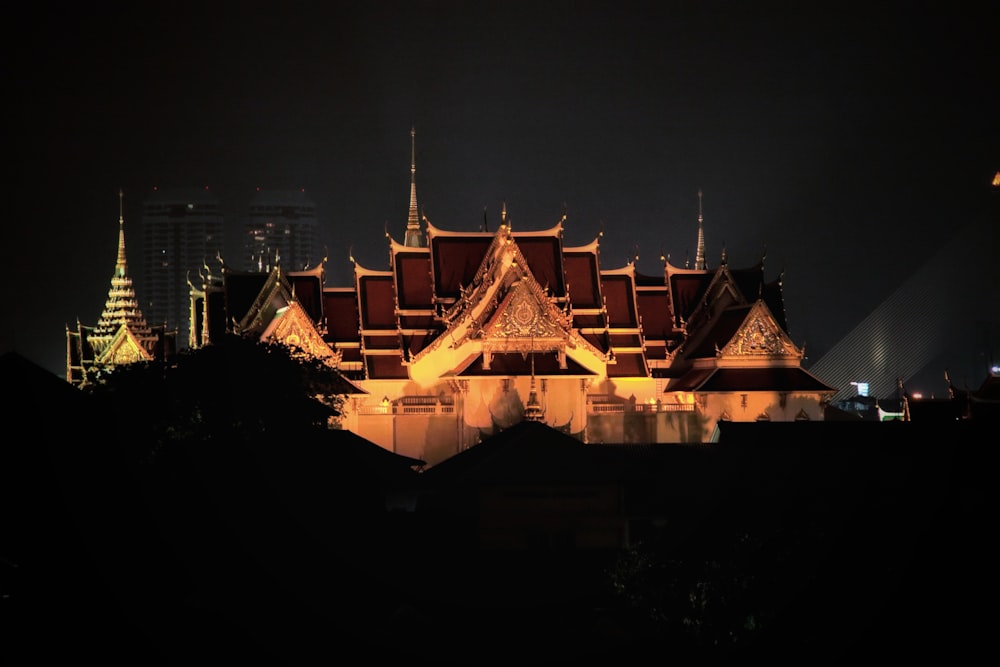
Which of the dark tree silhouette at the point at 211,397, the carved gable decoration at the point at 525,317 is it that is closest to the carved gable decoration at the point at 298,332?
the carved gable decoration at the point at 525,317

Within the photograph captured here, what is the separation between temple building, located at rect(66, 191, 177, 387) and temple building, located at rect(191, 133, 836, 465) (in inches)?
641

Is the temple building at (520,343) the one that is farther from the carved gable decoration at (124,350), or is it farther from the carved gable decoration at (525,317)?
the carved gable decoration at (124,350)

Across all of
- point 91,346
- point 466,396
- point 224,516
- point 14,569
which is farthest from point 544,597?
point 91,346

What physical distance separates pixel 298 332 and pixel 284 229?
122m

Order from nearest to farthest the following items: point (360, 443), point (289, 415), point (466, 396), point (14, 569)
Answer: point (14, 569) → point (289, 415) → point (360, 443) → point (466, 396)

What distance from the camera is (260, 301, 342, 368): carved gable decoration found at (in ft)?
167

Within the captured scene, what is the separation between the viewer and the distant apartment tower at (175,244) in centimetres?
15925

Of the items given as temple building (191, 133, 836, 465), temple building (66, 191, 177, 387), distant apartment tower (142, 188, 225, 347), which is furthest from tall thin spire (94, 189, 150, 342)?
distant apartment tower (142, 188, 225, 347)

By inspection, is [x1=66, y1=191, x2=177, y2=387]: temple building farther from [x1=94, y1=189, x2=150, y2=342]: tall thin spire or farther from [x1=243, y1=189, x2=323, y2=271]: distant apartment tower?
[x1=243, y1=189, x2=323, y2=271]: distant apartment tower

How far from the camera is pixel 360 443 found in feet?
147

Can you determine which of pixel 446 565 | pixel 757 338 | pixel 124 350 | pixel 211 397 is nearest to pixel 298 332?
pixel 757 338

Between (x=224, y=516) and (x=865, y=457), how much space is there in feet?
33.6

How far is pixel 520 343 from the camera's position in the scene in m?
50.4

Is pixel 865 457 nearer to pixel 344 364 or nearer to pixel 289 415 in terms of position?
pixel 289 415
